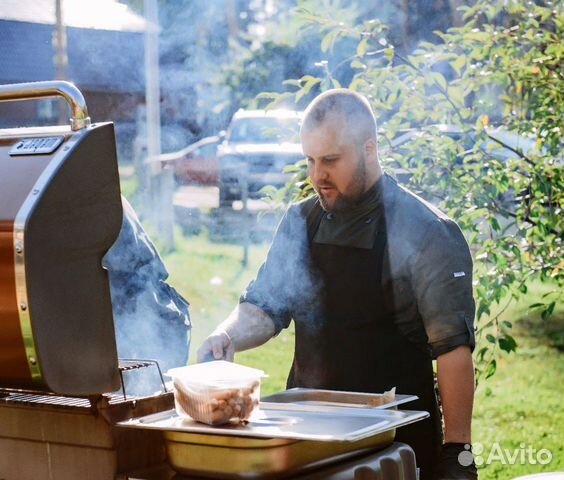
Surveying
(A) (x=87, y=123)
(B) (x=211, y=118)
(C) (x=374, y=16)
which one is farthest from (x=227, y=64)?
(A) (x=87, y=123)

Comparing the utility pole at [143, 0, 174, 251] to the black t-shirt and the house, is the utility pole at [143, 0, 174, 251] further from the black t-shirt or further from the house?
the black t-shirt

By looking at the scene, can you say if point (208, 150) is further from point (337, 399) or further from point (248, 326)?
point (337, 399)

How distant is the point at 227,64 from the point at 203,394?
5.41 metres

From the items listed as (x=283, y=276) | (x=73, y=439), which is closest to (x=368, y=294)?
(x=283, y=276)

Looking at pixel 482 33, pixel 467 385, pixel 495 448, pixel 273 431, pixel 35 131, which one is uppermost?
pixel 482 33

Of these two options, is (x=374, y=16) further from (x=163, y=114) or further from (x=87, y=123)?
(x=87, y=123)

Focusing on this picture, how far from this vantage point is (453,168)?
400cm

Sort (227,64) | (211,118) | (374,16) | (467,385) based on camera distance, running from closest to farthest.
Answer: (467,385), (374,16), (227,64), (211,118)

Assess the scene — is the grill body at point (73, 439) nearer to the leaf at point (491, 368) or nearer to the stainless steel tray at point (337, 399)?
the stainless steel tray at point (337, 399)

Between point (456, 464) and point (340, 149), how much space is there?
1.04 metres

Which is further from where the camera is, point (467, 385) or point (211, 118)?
point (211, 118)

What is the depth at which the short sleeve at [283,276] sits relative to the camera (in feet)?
10.4

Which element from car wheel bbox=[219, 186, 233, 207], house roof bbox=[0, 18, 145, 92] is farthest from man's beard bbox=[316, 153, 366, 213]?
car wheel bbox=[219, 186, 233, 207]

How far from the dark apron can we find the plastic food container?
3.17 ft
